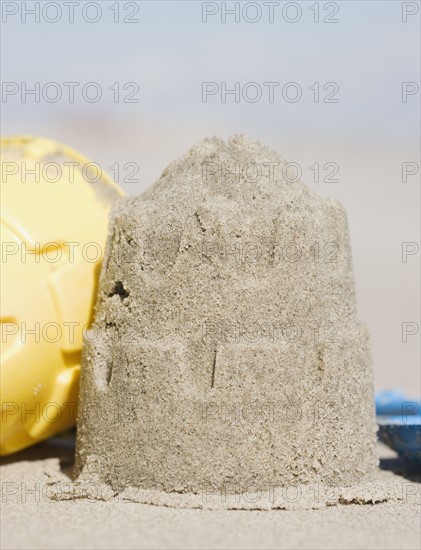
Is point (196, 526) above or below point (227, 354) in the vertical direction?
below

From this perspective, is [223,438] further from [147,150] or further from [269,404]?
[147,150]

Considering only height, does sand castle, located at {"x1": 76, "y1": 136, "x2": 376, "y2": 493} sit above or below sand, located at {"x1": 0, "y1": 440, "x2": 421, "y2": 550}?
above

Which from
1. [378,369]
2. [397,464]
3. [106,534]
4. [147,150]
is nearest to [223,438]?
[106,534]

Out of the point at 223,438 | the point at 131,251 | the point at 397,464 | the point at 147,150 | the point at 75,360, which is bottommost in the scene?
the point at 397,464

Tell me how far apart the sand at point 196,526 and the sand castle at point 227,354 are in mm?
121

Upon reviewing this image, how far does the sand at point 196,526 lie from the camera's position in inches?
74.5

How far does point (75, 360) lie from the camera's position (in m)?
2.59

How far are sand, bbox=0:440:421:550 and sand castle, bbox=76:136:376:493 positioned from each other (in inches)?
4.8

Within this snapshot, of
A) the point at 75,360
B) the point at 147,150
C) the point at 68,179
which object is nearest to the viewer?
the point at 75,360

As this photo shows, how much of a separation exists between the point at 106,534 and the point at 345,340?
775mm

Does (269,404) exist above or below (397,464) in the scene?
above

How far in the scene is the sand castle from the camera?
2176mm

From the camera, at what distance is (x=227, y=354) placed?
7.11 ft

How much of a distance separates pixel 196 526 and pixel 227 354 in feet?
1.35
